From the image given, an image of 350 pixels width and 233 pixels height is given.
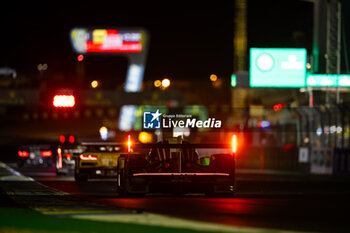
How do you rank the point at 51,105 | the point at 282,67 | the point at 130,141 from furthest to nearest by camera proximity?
1. the point at 51,105
2. the point at 282,67
3. the point at 130,141

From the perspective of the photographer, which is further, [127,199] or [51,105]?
[51,105]

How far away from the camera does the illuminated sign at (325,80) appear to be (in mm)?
38406

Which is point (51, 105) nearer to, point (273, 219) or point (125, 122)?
point (125, 122)

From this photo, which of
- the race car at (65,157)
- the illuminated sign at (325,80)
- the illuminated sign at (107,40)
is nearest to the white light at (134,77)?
the illuminated sign at (107,40)

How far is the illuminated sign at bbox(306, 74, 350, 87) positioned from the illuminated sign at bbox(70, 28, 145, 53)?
112 ft

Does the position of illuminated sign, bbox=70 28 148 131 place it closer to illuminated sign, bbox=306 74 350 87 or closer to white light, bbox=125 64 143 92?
white light, bbox=125 64 143 92

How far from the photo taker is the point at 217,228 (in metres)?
10.7

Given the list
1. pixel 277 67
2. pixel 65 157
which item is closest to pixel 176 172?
pixel 65 157

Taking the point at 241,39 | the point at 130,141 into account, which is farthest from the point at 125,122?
the point at 130,141

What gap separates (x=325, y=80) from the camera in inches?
1586

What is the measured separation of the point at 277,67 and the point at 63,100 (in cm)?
2166

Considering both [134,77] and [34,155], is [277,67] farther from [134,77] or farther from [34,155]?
[134,77]

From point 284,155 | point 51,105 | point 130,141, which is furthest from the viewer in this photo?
point 51,105

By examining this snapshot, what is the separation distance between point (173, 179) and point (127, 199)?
1101mm
